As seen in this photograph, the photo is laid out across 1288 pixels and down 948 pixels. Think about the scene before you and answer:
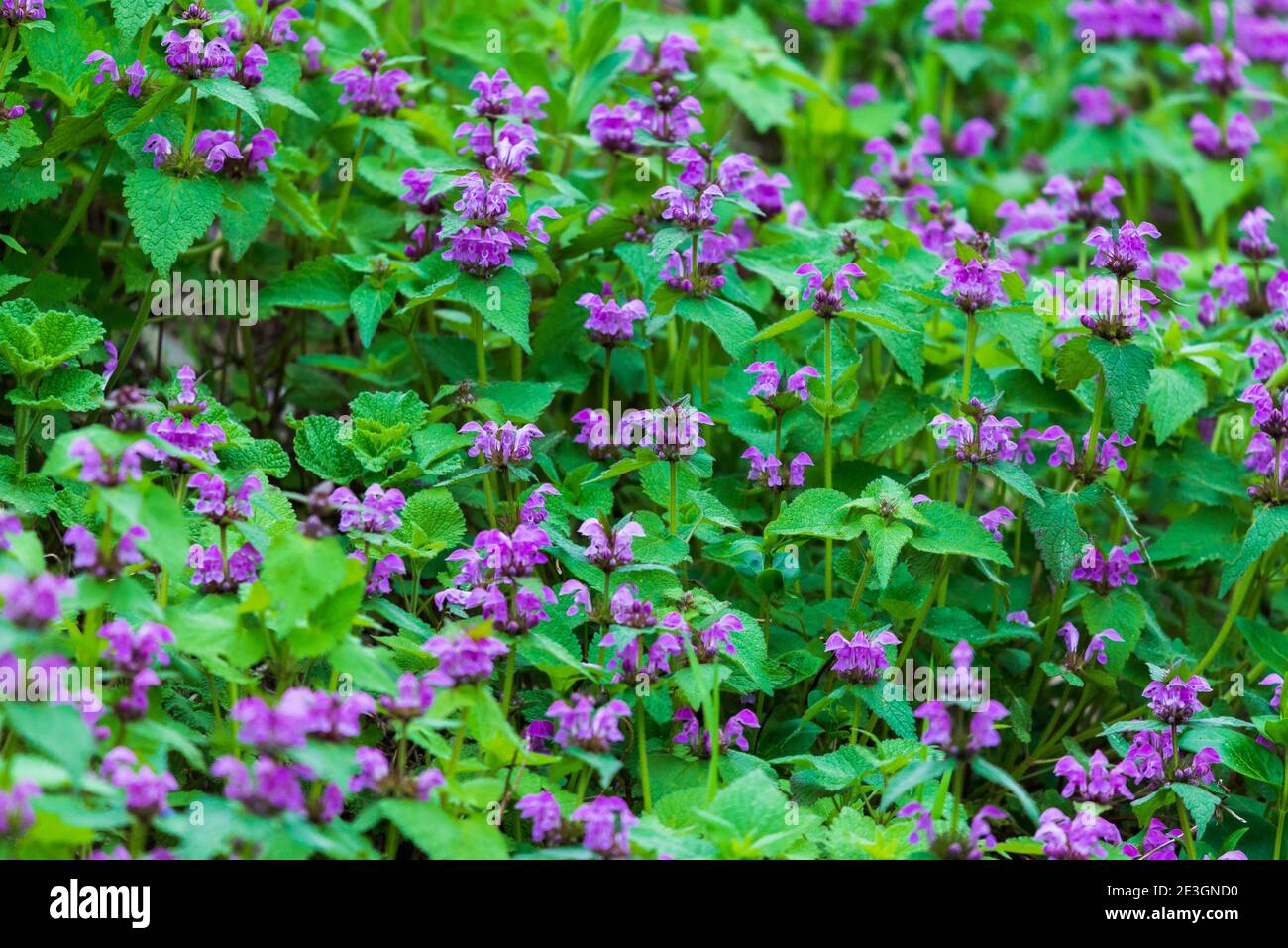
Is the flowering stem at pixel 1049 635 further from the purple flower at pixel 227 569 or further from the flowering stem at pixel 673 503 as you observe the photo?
the purple flower at pixel 227 569

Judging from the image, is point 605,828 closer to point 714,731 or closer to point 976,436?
point 714,731

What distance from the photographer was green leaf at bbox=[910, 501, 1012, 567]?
2.51m

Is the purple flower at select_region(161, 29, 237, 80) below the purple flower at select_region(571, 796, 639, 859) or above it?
above

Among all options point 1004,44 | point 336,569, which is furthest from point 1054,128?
point 336,569

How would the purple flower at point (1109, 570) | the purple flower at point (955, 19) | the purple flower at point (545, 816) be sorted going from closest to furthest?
the purple flower at point (545, 816), the purple flower at point (1109, 570), the purple flower at point (955, 19)

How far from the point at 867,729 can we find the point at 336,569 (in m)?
1.18

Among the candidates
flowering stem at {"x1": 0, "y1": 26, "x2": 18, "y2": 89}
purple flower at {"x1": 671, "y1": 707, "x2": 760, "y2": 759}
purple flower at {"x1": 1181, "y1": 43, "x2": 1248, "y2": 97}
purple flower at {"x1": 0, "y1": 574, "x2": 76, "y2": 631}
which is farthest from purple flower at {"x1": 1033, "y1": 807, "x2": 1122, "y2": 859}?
purple flower at {"x1": 1181, "y1": 43, "x2": 1248, "y2": 97}

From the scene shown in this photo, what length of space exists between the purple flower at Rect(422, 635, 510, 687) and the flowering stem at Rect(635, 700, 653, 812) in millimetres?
414

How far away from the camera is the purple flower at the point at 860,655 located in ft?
8.33

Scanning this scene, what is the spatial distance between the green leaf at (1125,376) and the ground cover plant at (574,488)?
12mm

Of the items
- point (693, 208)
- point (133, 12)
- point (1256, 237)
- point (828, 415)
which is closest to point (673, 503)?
point (828, 415)

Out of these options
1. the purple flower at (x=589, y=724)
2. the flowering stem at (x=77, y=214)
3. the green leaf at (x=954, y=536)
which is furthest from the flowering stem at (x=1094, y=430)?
the flowering stem at (x=77, y=214)

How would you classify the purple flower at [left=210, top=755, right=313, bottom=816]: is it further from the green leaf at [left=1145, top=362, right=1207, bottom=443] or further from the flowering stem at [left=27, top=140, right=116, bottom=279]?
the green leaf at [left=1145, top=362, right=1207, bottom=443]
